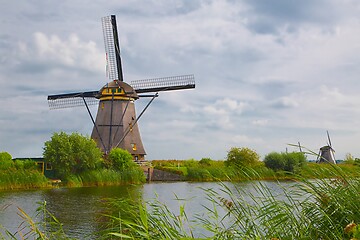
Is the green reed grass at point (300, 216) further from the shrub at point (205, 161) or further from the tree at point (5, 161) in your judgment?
the shrub at point (205, 161)

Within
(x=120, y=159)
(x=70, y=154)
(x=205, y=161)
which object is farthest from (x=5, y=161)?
(x=205, y=161)

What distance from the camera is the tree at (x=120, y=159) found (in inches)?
1021

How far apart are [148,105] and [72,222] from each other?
55.7ft

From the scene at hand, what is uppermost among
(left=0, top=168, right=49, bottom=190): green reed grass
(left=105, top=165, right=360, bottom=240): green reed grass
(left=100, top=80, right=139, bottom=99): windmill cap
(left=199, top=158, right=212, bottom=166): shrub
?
(left=100, top=80, right=139, bottom=99): windmill cap

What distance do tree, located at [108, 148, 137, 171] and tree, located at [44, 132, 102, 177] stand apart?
3.17 feet

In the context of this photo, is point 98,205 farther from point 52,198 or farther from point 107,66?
point 107,66

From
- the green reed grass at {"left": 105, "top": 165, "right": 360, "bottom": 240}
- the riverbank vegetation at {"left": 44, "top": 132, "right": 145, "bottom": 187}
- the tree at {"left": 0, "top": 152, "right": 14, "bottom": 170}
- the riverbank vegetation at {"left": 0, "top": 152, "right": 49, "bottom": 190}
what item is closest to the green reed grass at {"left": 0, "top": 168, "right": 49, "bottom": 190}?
the riverbank vegetation at {"left": 0, "top": 152, "right": 49, "bottom": 190}

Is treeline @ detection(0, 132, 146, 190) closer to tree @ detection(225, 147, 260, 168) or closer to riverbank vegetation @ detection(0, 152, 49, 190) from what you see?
riverbank vegetation @ detection(0, 152, 49, 190)

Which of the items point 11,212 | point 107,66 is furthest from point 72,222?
point 107,66

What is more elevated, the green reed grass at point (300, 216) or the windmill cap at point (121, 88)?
the windmill cap at point (121, 88)

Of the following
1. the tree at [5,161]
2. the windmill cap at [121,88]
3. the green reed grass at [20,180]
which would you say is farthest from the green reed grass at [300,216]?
the windmill cap at [121,88]

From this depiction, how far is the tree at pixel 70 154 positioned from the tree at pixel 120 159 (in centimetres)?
97

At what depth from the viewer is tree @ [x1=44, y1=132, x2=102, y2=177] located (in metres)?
24.3

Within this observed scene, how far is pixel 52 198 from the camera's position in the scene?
1614 centimetres
